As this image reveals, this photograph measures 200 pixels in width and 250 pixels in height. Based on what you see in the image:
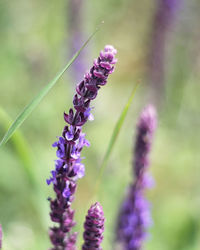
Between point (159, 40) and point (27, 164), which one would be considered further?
point (159, 40)

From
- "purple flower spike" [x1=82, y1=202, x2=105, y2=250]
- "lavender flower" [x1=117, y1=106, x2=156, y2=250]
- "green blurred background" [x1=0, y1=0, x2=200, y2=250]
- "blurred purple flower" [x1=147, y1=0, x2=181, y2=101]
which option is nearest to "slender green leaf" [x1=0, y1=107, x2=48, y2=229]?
"lavender flower" [x1=117, y1=106, x2=156, y2=250]

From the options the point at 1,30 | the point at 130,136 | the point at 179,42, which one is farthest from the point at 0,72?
the point at 179,42

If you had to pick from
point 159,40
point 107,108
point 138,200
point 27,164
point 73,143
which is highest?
point 159,40

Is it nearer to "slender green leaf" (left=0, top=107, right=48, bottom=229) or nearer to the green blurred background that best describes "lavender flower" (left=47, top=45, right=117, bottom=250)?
"slender green leaf" (left=0, top=107, right=48, bottom=229)

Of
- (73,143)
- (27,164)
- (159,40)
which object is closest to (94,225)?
(73,143)

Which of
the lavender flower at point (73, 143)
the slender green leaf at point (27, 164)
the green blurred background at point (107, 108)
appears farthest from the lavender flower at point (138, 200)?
the green blurred background at point (107, 108)

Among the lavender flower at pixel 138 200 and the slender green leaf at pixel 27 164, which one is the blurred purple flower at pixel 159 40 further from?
the slender green leaf at pixel 27 164

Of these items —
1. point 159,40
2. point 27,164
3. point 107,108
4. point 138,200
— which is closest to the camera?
point 27,164

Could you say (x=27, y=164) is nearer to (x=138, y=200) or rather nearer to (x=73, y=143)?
(x=138, y=200)
